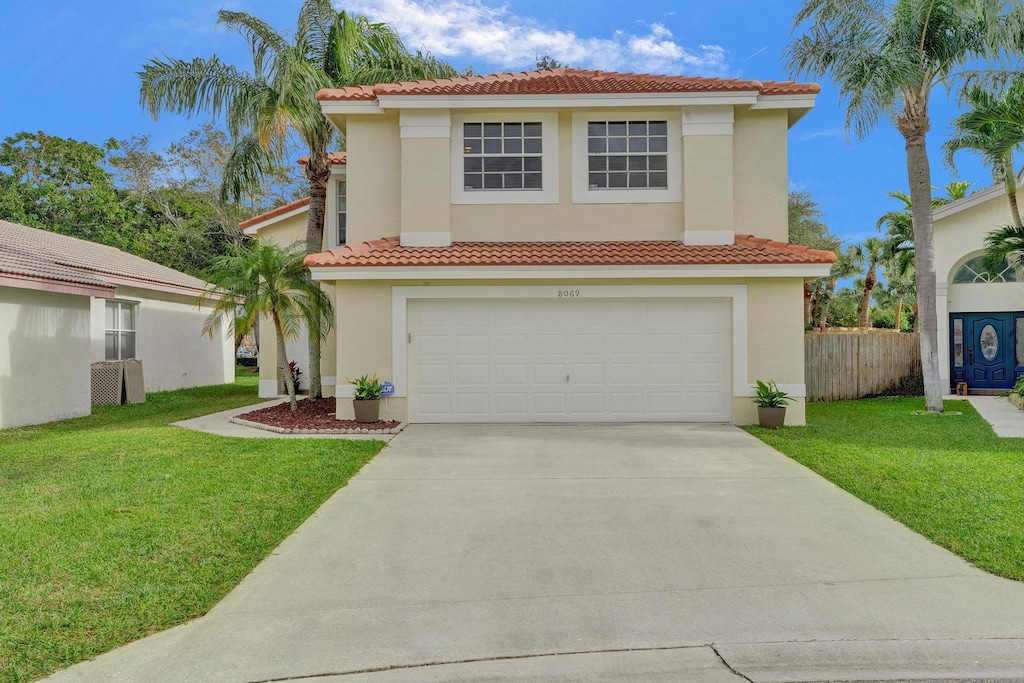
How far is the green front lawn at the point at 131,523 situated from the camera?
429 centimetres

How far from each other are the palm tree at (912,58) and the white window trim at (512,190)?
18.0ft

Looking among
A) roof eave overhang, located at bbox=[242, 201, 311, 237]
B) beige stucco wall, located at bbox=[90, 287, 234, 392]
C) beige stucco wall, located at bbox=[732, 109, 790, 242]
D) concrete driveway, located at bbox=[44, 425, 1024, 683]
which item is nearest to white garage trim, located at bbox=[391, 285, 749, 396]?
beige stucco wall, located at bbox=[732, 109, 790, 242]

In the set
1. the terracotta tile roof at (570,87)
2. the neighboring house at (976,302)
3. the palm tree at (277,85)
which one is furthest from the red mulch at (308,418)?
the neighboring house at (976,302)

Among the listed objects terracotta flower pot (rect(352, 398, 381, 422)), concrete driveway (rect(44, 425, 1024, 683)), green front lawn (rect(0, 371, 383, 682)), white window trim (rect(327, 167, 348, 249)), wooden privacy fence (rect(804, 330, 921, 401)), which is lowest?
concrete driveway (rect(44, 425, 1024, 683))

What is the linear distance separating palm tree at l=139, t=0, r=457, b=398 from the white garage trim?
2.39 metres

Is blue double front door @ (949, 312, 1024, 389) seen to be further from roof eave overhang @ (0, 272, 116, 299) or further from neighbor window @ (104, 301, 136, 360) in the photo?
neighbor window @ (104, 301, 136, 360)

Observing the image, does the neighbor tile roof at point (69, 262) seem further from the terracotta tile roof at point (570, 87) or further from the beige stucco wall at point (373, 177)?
the terracotta tile roof at point (570, 87)

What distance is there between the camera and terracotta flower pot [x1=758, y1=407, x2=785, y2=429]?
39.7 feet

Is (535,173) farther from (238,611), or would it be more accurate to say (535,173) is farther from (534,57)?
(534,57)

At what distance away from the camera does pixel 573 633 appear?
13.9ft

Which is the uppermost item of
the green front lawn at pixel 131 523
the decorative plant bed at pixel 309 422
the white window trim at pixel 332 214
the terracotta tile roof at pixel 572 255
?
the white window trim at pixel 332 214

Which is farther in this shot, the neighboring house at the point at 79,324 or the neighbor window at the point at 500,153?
the neighbor window at the point at 500,153

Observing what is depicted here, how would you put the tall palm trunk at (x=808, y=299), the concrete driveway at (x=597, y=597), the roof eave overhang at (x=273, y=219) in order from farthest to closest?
the tall palm trunk at (x=808, y=299), the roof eave overhang at (x=273, y=219), the concrete driveway at (x=597, y=597)

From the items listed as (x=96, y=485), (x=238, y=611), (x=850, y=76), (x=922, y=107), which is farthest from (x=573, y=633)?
(x=922, y=107)
